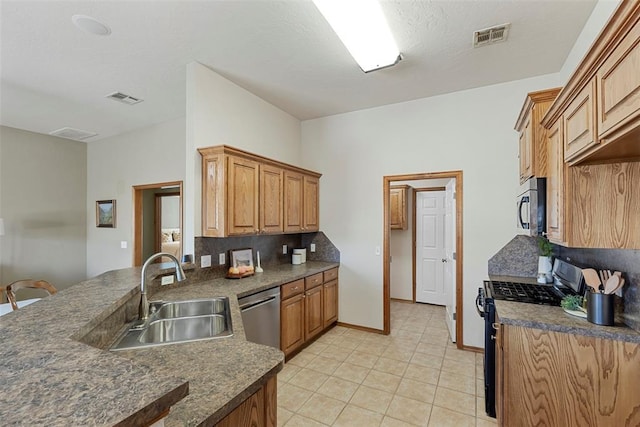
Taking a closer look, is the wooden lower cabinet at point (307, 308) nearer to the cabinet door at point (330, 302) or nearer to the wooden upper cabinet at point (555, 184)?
the cabinet door at point (330, 302)

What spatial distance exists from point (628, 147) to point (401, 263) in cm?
433

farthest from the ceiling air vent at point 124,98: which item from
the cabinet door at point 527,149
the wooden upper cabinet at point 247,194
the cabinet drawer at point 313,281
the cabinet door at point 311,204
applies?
the cabinet door at point 527,149

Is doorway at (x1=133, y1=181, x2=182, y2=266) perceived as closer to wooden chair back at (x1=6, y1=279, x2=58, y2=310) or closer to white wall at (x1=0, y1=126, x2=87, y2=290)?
white wall at (x1=0, y1=126, x2=87, y2=290)

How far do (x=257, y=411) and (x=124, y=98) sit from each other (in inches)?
158

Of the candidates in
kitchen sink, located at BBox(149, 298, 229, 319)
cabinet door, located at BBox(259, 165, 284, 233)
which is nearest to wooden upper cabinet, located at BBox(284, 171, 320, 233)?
cabinet door, located at BBox(259, 165, 284, 233)

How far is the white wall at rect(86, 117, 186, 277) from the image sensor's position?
454cm

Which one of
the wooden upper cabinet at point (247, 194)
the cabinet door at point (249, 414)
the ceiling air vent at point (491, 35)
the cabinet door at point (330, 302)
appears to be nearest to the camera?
the cabinet door at point (249, 414)

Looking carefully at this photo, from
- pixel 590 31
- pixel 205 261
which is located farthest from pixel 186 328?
pixel 590 31

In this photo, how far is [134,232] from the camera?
4.86 m

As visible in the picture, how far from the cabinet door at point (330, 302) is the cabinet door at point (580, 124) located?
9.46 feet

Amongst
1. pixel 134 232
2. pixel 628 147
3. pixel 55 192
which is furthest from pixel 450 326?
pixel 55 192

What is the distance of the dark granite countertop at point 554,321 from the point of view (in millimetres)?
1531

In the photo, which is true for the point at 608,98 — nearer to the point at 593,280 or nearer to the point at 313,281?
the point at 593,280

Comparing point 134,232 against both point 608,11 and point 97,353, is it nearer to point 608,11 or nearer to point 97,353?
point 97,353
